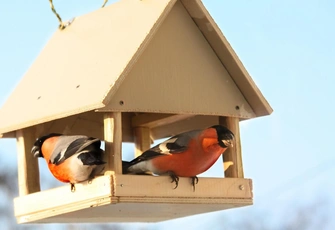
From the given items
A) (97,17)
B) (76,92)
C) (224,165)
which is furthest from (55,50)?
(224,165)

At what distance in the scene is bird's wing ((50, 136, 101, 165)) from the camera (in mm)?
4575

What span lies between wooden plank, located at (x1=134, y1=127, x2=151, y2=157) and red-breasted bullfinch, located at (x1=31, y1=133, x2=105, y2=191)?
0.76 meters

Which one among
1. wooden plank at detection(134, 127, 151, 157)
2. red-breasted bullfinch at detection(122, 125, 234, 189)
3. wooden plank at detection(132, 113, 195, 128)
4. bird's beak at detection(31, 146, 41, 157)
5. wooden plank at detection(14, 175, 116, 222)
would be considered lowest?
wooden plank at detection(14, 175, 116, 222)

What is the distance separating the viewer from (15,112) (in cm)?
500

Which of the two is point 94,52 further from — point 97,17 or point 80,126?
point 80,126

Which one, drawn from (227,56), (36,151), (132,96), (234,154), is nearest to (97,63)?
(132,96)

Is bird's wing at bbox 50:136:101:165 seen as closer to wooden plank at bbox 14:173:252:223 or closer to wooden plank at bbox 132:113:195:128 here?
wooden plank at bbox 14:173:252:223

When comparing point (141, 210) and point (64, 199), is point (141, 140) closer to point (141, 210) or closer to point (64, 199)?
point (141, 210)

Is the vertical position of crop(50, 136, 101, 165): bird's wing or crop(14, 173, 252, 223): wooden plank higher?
crop(50, 136, 101, 165): bird's wing

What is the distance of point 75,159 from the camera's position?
4555 millimetres

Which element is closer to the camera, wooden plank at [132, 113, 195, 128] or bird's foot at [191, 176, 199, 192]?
bird's foot at [191, 176, 199, 192]

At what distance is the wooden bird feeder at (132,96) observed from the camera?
177 inches

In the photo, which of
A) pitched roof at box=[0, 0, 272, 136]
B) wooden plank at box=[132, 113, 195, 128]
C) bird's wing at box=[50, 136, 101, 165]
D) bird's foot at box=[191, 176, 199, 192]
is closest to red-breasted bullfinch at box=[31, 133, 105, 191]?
bird's wing at box=[50, 136, 101, 165]

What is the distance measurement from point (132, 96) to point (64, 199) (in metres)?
0.59
